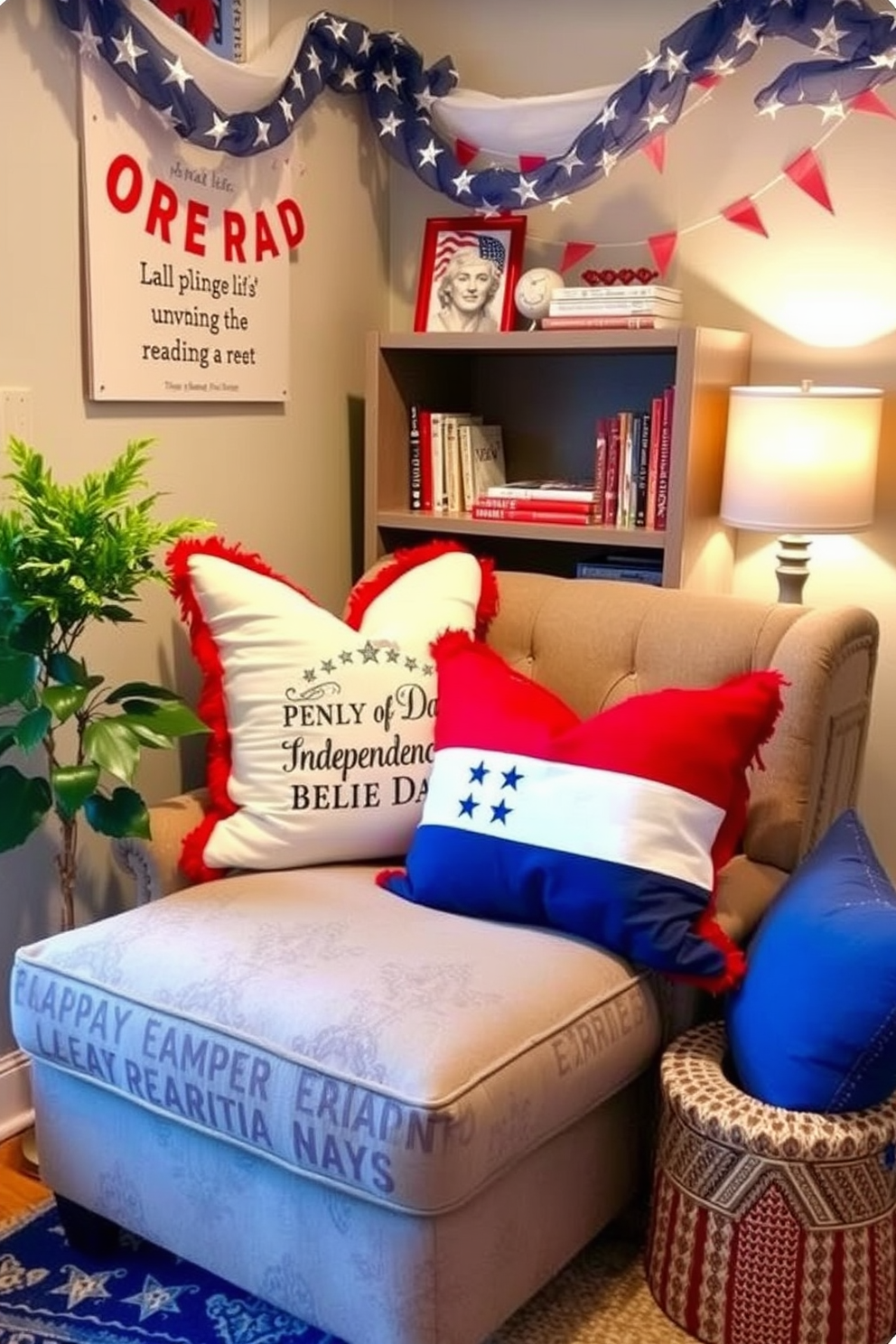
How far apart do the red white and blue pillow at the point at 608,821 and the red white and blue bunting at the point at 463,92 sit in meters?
1.01

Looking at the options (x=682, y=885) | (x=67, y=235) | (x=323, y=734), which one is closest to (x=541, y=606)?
(x=323, y=734)

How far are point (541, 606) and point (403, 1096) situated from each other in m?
0.98

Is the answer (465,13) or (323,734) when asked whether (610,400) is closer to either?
(465,13)

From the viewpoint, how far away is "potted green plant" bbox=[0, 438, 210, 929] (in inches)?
67.4

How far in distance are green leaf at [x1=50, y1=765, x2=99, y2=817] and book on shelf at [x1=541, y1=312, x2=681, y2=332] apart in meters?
1.12

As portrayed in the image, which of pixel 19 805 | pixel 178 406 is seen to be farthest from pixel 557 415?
pixel 19 805

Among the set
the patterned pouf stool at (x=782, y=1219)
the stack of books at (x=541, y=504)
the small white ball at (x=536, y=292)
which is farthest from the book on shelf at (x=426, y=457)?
the patterned pouf stool at (x=782, y=1219)

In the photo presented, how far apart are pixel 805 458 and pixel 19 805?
131 cm

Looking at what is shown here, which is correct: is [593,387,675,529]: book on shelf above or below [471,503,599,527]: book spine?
above

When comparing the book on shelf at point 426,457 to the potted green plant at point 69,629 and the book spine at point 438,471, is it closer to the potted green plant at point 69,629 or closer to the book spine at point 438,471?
the book spine at point 438,471

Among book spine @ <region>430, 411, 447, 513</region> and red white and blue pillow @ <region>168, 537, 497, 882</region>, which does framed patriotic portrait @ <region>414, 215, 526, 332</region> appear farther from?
red white and blue pillow @ <region>168, 537, 497, 882</region>

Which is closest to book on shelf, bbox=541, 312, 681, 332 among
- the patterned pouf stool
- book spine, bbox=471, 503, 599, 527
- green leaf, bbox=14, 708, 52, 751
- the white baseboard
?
book spine, bbox=471, 503, 599, 527

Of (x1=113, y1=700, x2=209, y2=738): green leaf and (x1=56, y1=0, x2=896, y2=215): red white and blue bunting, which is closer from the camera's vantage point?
(x1=113, y1=700, x2=209, y2=738): green leaf

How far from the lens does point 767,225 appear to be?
2.30m
